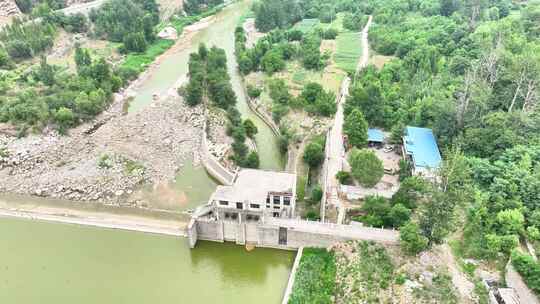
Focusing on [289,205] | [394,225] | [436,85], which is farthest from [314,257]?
[436,85]

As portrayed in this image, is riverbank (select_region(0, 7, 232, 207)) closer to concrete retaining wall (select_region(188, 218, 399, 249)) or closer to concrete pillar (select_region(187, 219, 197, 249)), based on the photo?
concrete pillar (select_region(187, 219, 197, 249))

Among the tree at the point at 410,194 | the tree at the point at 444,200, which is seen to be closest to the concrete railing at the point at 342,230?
the tree at the point at 444,200

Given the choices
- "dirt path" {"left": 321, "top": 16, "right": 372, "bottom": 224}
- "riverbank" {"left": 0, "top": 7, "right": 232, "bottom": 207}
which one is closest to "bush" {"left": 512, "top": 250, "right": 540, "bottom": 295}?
"dirt path" {"left": 321, "top": 16, "right": 372, "bottom": 224}

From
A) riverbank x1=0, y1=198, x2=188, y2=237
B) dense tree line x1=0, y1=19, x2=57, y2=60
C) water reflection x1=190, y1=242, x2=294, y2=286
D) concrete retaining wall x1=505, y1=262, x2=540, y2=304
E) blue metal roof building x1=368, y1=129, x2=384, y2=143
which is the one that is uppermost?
dense tree line x1=0, y1=19, x2=57, y2=60

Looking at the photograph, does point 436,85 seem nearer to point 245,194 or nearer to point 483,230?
point 483,230

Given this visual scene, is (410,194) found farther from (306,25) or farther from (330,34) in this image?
(306,25)

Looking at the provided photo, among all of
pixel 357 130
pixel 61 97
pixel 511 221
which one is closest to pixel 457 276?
pixel 511 221
